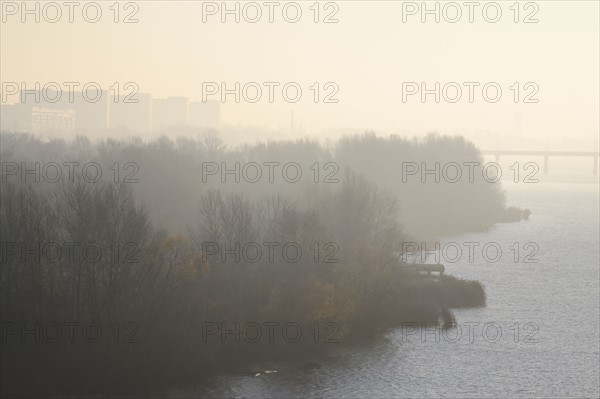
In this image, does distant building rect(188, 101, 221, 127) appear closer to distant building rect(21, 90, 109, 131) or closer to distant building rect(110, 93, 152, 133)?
distant building rect(110, 93, 152, 133)

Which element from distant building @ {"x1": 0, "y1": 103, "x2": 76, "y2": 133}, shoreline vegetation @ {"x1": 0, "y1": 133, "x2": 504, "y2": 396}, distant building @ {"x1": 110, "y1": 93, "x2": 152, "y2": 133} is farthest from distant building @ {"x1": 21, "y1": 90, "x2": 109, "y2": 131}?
shoreline vegetation @ {"x1": 0, "y1": 133, "x2": 504, "y2": 396}

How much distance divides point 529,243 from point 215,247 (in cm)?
2891

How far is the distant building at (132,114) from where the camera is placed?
89562 mm

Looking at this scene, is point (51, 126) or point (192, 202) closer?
point (192, 202)

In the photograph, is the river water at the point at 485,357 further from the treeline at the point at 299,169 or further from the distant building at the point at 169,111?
the distant building at the point at 169,111

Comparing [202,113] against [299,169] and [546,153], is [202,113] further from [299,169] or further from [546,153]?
[546,153]

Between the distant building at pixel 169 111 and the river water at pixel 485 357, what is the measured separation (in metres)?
66.9

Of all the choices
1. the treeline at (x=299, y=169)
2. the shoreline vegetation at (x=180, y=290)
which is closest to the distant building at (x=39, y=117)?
the treeline at (x=299, y=169)

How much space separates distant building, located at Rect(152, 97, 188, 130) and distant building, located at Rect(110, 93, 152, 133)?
6.36 ft

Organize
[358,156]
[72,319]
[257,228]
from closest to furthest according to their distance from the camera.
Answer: [72,319] → [257,228] → [358,156]

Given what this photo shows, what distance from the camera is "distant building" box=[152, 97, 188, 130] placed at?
322 feet

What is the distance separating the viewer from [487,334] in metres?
25.6

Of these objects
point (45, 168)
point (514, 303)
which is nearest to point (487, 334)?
point (514, 303)

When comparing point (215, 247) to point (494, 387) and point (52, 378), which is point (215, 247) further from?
point (494, 387)
